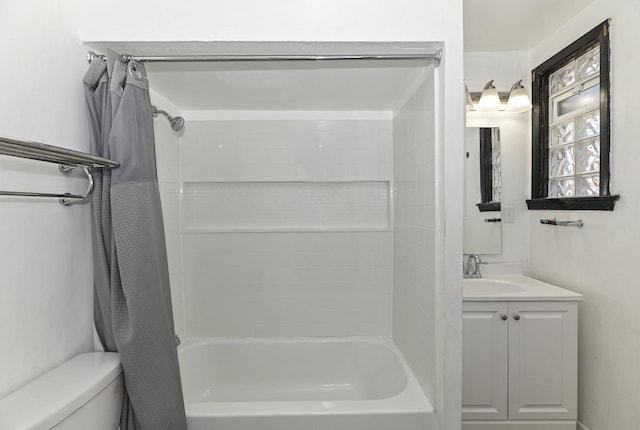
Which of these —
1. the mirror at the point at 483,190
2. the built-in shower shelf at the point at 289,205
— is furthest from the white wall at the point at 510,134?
the built-in shower shelf at the point at 289,205

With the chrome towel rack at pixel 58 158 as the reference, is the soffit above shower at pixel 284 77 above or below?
above

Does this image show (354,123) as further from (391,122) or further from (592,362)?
(592,362)

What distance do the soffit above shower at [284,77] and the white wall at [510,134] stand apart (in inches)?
28.9

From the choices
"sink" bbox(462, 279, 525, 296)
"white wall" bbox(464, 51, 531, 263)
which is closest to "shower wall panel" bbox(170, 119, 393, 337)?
"sink" bbox(462, 279, 525, 296)

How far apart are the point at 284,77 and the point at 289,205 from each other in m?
0.97

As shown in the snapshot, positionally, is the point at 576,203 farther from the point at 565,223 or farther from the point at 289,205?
the point at 289,205

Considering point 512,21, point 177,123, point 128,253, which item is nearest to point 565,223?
point 512,21

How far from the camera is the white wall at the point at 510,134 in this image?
274 cm

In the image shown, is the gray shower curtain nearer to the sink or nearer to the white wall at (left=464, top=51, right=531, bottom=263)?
the sink

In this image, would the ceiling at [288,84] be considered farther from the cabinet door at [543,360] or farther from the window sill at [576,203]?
the cabinet door at [543,360]

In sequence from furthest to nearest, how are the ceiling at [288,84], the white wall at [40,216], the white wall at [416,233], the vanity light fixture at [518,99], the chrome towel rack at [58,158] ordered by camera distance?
the vanity light fixture at [518,99] < the ceiling at [288,84] < the white wall at [416,233] < the white wall at [40,216] < the chrome towel rack at [58,158]

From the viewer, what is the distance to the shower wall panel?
2688 mm

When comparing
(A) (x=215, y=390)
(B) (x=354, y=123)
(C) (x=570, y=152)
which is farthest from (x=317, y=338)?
(C) (x=570, y=152)

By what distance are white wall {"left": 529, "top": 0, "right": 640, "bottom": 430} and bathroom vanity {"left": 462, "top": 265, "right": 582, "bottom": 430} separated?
112mm
